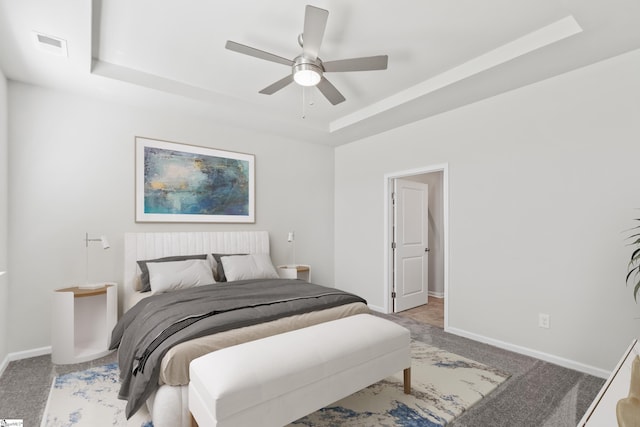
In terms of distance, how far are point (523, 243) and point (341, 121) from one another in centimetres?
268

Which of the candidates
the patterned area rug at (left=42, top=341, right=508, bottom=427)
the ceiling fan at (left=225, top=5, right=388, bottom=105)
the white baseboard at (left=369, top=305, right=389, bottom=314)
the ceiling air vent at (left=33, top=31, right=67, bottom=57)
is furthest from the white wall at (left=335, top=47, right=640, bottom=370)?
the ceiling air vent at (left=33, top=31, right=67, bottom=57)

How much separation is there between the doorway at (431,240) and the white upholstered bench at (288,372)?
6.54ft

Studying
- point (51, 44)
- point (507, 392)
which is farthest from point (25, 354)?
point (507, 392)

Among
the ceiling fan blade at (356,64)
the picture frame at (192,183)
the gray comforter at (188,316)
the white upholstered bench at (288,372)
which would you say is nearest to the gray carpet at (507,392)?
the gray comforter at (188,316)

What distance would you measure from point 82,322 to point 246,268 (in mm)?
1727

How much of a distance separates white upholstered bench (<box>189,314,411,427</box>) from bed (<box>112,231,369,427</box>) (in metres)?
0.16

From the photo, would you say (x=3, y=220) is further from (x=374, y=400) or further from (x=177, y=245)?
(x=374, y=400)

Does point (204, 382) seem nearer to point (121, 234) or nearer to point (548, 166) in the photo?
point (121, 234)

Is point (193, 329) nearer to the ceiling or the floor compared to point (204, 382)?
nearer to the ceiling

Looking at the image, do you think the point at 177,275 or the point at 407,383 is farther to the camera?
the point at 177,275

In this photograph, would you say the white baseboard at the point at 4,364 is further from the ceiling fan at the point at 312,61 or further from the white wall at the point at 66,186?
the ceiling fan at the point at 312,61

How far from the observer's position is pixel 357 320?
234cm

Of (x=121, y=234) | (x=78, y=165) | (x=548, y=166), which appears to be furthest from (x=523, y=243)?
(x=78, y=165)

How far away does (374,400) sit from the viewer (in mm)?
2211
